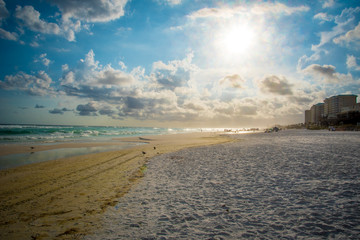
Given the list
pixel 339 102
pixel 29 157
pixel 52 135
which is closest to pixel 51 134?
pixel 52 135

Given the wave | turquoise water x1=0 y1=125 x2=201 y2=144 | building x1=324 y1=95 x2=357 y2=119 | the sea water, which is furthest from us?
building x1=324 y1=95 x2=357 y2=119

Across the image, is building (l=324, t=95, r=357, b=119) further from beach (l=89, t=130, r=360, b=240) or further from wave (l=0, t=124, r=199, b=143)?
beach (l=89, t=130, r=360, b=240)

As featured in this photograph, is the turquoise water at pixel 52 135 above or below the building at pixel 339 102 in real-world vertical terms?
below

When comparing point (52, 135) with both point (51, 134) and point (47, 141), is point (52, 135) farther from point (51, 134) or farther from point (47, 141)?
point (47, 141)

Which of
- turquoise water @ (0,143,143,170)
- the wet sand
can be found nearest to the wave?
turquoise water @ (0,143,143,170)

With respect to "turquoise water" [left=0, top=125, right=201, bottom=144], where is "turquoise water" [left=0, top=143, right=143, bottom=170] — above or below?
below

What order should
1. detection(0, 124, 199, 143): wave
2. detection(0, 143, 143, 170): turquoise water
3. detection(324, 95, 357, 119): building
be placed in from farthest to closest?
detection(324, 95, 357, 119): building < detection(0, 124, 199, 143): wave < detection(0, 143, 143, 170): turquoise water

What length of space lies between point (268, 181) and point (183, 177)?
4180 mm

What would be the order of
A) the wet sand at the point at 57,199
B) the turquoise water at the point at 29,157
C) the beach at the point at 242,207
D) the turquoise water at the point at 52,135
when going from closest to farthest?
the beach at the point at 242,207 → the wet sand at the point at 57,199 → the turquoise water at the point at 29,157 → the turquoise water at the point at 52,135

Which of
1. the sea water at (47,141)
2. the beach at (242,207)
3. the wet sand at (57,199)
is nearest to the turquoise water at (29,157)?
the sea water at (47,141)

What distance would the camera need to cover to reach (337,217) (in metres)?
5.06

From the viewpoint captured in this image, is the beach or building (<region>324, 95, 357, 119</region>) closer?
the beach

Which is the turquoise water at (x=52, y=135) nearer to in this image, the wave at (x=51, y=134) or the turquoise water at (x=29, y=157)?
the wave at (x=51, y=134)

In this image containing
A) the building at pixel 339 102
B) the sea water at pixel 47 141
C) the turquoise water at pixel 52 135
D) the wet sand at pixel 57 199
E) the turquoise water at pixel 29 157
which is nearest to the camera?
the wet sand at pixel 57 199
